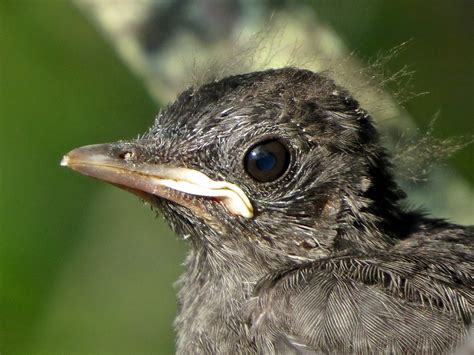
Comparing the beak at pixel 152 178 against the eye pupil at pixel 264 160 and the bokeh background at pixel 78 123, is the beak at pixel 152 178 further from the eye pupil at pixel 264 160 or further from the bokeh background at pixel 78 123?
the bokeh background at pixel 78 123

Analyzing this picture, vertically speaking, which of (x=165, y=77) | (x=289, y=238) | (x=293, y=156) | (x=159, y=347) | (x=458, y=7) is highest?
(x=458, y=7)

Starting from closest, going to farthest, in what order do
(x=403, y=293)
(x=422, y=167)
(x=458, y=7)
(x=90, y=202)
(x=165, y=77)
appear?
(x=403, y=293)
(x=422, y=167)
(x=165, y=77)
(x=458, y=7)
(x=90, y=202)

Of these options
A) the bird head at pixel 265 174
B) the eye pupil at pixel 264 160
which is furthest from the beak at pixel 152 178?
the eye pupil at pixel 264 160

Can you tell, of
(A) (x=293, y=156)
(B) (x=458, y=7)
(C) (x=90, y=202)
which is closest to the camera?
(A) (x=293, y=156)

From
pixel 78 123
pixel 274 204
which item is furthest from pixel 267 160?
pixel 78 123

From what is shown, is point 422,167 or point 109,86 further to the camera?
point 109,86

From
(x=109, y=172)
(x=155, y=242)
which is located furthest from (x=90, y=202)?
(x=109, y=172)

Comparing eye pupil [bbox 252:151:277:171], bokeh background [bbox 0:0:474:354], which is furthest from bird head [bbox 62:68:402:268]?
bokeh background [bbox 0:0:474:354]

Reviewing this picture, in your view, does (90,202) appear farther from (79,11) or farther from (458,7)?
(458,7)

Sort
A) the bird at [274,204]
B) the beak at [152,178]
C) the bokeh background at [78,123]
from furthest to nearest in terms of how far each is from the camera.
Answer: the bokeh background at [78,123] < the beak at [152,178] < the bird at [274,204]
